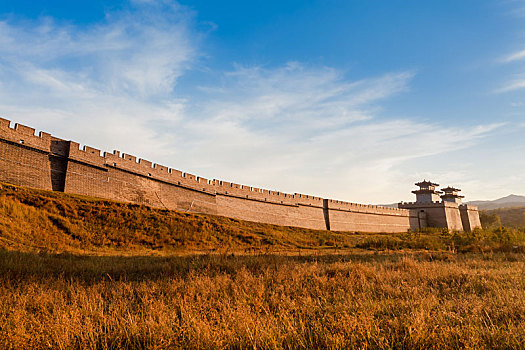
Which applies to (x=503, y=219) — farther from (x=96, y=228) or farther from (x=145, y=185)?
(x=96, y=228)

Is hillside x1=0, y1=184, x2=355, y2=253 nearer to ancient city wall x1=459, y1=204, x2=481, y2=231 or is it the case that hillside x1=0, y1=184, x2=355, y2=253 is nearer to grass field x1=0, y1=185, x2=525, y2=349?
grass field x1=0, y1=185, x2=525, y2=349

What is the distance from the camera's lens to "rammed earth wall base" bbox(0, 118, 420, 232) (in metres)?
18.4

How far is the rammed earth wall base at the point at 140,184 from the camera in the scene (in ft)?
60.5

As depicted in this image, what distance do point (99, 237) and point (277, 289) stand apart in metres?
12.8

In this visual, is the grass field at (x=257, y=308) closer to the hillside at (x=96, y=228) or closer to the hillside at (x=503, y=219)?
the hillside at (x=96, y=228)

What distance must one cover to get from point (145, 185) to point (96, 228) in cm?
975

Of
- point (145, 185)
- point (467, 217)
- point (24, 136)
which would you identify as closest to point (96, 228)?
point (24, 136)

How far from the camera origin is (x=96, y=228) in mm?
15586

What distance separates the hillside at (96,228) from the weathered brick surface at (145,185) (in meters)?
2.15

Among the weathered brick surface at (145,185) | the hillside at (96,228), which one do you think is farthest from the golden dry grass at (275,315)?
the weathered brick surface at (145,185)

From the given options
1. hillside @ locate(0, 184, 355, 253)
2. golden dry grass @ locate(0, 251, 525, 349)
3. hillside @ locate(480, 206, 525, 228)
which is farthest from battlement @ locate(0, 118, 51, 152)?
hillside @ locate(480, 206, 525, 228)

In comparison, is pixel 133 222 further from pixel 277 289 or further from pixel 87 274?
pixel 277 289

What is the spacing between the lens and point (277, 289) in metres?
4.93

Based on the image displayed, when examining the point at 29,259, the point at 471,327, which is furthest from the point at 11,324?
the point at 29,259
